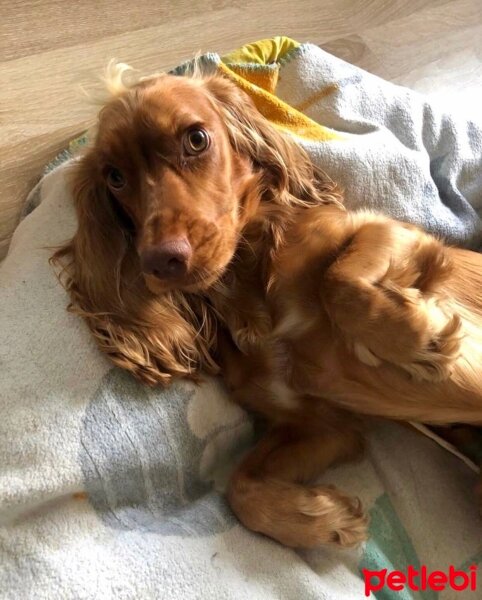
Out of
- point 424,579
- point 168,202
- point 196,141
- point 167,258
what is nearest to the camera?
point 167,258

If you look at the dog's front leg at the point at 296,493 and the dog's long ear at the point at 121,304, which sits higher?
the dog's long ear at the point at 121,304

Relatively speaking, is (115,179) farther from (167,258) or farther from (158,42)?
(158,42)

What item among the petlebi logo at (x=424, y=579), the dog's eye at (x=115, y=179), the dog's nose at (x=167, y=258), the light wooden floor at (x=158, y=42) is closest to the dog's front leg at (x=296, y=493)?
the petlebi logo at (x=424, y=579)

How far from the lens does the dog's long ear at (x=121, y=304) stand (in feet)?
5.47

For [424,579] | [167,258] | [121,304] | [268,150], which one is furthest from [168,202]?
[424,579]

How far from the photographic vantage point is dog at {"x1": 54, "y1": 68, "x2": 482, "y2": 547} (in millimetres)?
1488

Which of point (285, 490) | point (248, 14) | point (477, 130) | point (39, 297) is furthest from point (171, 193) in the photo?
point (248, 14)

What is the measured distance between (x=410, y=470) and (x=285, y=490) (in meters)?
0.41

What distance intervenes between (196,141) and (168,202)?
0.20m

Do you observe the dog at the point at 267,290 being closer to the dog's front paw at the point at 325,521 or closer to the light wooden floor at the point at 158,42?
the dog's front paw at the point at 325,521

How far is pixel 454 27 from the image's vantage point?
263cm

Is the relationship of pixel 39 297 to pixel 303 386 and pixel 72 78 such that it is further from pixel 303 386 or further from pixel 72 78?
pixel 72 78

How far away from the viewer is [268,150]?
1.81 m

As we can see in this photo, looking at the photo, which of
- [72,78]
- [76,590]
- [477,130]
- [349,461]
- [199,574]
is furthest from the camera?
[72,78]
